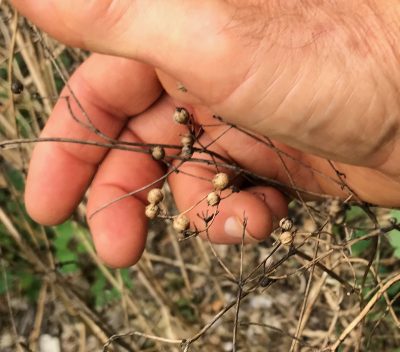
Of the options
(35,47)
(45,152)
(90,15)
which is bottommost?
(45,152)

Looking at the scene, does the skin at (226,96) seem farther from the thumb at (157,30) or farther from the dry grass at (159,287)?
the dry grass at (159,287)

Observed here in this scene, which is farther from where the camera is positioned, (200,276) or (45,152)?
(200,276)

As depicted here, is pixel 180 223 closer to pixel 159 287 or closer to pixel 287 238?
pixel 287 238

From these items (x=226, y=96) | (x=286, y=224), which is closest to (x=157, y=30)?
(x=226, y=96)

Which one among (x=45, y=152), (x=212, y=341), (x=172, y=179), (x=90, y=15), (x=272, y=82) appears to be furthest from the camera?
(x=212, y=341)

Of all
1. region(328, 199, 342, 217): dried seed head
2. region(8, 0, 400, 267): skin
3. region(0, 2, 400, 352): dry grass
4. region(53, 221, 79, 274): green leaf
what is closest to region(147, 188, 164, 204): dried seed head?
region(8, 0, 400, 267): skin

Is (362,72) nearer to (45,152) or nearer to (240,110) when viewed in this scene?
(240,110)

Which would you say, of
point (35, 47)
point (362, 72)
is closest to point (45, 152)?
point (35, 47)

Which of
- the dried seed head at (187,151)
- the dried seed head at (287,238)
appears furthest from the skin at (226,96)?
the dried seed head at (287,238)
